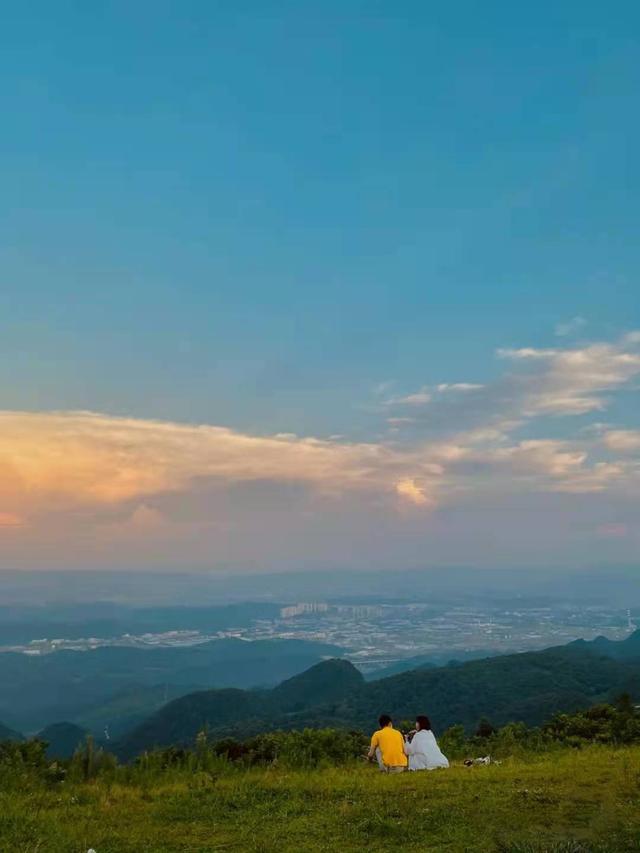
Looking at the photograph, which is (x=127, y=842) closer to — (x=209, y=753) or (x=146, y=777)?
(x=146, y=777)

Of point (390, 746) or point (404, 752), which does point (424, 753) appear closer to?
point (404, 752)

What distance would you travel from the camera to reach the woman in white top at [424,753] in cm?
1780

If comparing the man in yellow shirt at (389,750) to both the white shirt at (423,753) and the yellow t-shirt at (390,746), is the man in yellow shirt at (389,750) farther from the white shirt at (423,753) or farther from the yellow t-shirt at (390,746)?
the white shirt at (423,753)

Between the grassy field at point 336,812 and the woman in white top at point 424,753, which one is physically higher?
the grassy field at point 336,812

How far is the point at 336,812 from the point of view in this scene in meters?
12.1

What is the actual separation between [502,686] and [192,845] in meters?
158

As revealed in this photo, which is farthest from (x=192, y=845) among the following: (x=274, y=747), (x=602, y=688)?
(x=602, y=688)

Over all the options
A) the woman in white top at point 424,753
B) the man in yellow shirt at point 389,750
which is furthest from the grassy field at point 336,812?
the woman in white top at point 424,753

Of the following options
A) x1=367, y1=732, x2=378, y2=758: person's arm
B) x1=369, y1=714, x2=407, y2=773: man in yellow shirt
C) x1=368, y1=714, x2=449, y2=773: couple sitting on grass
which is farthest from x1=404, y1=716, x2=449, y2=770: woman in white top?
x1=367, y1=732, x2=378, y2=758: person's arm

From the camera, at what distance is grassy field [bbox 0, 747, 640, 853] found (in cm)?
1037

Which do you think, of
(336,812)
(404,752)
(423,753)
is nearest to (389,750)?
(404,752)

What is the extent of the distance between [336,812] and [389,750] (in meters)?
6.17

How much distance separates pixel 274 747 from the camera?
18.8 m

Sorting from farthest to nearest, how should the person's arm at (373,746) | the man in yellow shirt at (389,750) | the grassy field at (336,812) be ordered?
1. the person's arm at (373,746)
2. the man in yellow shirt at (389,750)
3. the grassy field at (336,812)
